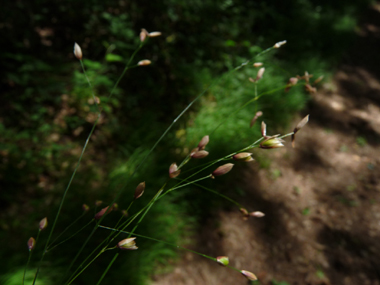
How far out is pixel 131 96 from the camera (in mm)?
2719

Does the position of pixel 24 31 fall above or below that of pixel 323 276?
above

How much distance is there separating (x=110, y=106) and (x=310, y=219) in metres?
2.53

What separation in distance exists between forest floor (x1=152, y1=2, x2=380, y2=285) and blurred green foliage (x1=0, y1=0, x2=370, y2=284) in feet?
1.18

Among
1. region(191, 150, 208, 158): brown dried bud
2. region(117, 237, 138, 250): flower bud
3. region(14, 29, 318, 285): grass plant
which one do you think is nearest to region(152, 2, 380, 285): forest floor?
region(14, 29, 318, 285): grass plant

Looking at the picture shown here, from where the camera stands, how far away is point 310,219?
111 inches

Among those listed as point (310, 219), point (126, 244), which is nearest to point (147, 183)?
point (126, 244)

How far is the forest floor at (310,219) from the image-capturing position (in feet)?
7.36

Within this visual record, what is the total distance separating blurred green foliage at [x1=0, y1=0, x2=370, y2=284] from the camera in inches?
69.4

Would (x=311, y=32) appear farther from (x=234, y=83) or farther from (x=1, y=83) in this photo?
(x=1, y=83)

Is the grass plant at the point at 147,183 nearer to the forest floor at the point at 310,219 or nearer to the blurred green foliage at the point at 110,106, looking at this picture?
the blurred green foliage at the point at 110,106

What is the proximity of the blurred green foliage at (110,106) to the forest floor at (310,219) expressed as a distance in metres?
0.36

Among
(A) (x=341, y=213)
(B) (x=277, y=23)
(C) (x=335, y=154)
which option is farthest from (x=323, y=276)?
(B) (x=277, y=23)

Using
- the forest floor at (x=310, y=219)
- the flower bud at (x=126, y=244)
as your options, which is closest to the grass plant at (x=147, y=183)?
the flower bud at (x=126, y=244)

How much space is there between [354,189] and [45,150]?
366 cm
